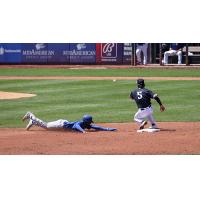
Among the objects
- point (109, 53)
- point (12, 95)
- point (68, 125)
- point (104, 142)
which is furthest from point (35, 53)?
point (104, 142)

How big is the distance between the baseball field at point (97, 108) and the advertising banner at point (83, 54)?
3.03m

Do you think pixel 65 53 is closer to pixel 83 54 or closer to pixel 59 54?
pixel 59 54

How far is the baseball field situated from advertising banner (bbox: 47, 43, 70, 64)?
2940mm

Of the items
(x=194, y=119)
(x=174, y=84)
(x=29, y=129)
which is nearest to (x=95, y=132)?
(x=29, y=129)

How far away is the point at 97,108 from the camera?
17141 mm

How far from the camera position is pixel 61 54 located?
36906 millimetres

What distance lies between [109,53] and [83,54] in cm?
172

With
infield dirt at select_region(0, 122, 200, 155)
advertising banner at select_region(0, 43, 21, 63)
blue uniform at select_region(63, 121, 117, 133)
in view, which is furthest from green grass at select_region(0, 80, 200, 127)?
advertising banner at select_region(0, 43, 21, 63)

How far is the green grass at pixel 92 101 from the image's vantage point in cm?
1570

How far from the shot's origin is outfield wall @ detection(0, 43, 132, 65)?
36.2m

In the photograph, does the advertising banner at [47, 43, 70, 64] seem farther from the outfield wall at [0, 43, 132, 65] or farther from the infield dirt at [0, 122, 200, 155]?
the infield dirt at [0, 122, 200, 155]

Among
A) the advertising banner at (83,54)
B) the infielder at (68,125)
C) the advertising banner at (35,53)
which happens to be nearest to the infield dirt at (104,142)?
the infielder at (68,125)
